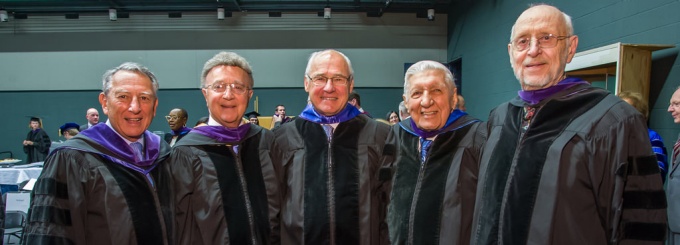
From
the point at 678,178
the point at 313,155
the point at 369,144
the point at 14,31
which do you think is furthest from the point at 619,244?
the point at 14,31

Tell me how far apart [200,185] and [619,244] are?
1.77 metres

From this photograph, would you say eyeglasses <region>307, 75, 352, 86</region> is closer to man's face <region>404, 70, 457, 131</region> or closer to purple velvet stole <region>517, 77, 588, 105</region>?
man's face <region>404, 70, 457, 131</region>

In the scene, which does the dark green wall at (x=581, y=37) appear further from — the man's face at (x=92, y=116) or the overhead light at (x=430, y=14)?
the man's face at (x=92, y=116)

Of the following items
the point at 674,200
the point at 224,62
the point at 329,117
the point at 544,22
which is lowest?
the point at 674,200

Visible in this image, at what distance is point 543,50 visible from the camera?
158 centimetres

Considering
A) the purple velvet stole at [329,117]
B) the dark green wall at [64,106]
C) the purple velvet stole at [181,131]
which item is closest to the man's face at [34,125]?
the dark green wall at [64,106]

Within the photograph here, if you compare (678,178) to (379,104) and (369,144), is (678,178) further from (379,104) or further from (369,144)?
(379,104)

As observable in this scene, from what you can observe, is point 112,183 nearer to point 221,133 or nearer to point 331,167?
point 221,133

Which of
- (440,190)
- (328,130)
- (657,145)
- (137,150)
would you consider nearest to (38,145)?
(137,150)

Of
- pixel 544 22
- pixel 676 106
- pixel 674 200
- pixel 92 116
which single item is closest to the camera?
pixel 544 22

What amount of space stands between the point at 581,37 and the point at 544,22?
493 cm

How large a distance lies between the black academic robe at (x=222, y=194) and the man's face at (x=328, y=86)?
45 centimetres

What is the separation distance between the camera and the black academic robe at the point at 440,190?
6.03 ft

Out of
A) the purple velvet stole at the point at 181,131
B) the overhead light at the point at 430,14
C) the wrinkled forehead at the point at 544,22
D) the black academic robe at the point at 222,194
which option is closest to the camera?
the wrinkled forehead at the point at 544,22
